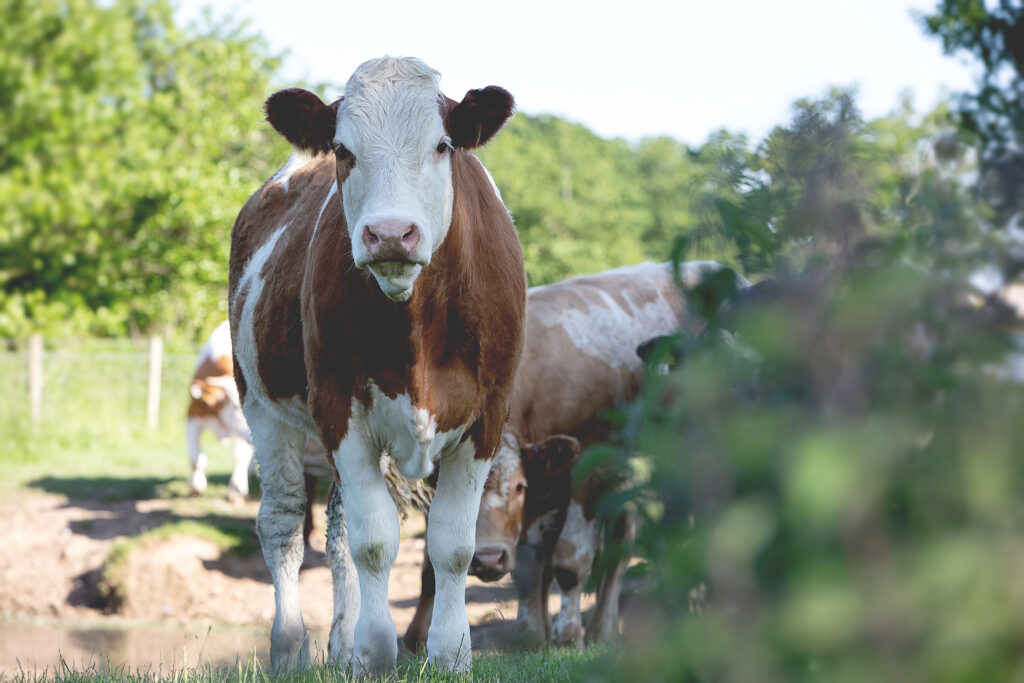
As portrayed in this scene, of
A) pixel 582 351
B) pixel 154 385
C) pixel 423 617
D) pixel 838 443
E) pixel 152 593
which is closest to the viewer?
pixel 838 443

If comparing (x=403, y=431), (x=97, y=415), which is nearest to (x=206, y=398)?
(x=97, y=415)

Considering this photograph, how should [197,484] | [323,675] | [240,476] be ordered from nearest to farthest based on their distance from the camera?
[323,675], [240,476], [197,484]

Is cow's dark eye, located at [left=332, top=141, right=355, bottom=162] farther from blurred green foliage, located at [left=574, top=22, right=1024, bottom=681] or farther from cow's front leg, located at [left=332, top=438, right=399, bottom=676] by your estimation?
blurred green foliage, located at [left=574, top=22, right=1024, bottom=681]

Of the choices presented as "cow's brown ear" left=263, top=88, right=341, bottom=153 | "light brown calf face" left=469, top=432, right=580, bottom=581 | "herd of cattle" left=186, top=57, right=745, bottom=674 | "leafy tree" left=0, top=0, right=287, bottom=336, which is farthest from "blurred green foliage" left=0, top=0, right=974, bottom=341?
"cow's brown ear" left=263, top=88, right=341, bottom=153

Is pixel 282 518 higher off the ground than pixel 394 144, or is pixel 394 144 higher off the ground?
pixel 394 144

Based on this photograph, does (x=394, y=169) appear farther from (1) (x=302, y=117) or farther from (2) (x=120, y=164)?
(2) (x=120, y=164)

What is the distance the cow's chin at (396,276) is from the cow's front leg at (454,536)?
2.80 ft

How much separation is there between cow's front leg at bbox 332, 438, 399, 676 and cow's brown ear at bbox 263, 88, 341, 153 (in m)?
1.18

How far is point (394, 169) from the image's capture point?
11.6ft

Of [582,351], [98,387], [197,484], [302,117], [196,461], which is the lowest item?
[197,484]

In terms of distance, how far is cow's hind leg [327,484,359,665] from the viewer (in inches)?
194

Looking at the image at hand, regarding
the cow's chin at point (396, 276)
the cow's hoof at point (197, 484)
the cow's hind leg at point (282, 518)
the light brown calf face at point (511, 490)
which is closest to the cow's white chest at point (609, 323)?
the light brown calf face at point (511, 490)

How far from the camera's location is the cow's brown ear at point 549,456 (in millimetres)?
5637

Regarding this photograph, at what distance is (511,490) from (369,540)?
1689mm
